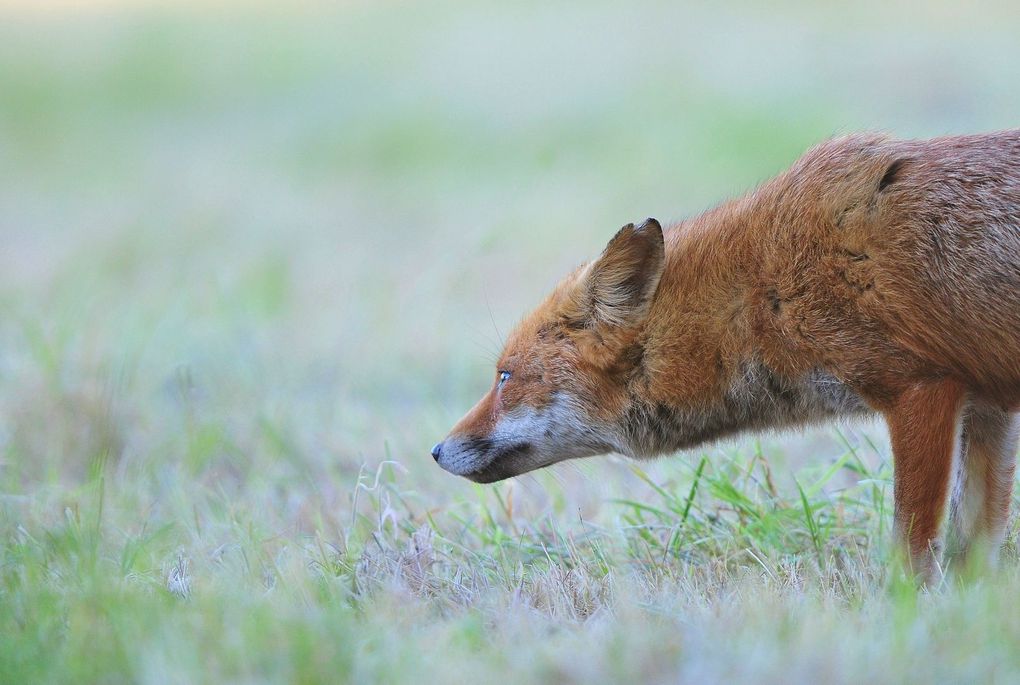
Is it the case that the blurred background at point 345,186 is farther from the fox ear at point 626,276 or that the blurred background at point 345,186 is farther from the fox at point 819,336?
the fox ear at point 626,276

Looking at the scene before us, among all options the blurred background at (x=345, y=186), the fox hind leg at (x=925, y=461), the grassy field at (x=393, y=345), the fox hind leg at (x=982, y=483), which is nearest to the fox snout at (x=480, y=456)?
the grassy field at (x=393, y=345)

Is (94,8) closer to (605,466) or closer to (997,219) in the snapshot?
(605,466)

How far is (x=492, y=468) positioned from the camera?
5.04 meters

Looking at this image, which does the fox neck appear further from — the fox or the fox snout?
the fox snout

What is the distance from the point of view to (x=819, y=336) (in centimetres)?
432

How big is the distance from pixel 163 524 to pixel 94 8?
1672 centimetres

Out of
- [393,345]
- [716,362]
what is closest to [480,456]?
[716,362]

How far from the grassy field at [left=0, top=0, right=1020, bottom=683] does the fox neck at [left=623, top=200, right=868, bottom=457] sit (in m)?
0.43

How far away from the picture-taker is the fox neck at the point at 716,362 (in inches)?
178

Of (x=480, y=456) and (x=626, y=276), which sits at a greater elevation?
(x=626, y=276)

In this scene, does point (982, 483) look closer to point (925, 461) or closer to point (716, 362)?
point (925, 461)

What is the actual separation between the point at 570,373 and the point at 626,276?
50cm

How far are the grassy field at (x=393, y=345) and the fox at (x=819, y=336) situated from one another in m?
0.41

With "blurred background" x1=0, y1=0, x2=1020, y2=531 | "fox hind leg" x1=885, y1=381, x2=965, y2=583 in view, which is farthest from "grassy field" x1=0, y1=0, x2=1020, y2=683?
"fox hind leg" x1=885, y1=381, x2=965, y2=583
